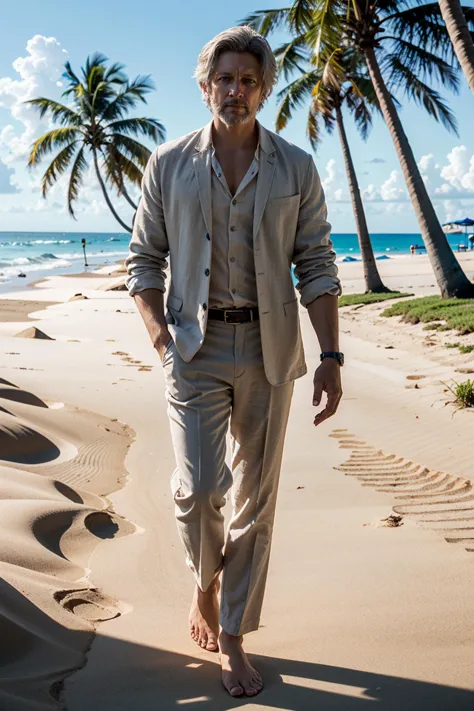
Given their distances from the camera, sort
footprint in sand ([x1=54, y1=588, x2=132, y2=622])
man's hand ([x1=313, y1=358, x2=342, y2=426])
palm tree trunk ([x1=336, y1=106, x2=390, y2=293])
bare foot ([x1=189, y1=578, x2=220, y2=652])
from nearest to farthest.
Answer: man's hand ([x1=313, y1=358, x2=342, y2=426])
bare foot ([x1=189, y1=578, x2=220, y2=652])
footprint in sand ([x1=54, y1=588, x2=132, y2=622])
palm tree trunk ([x1=336, y1=106, x2=390, y2=293])

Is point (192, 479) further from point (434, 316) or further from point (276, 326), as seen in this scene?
point (434, 316)

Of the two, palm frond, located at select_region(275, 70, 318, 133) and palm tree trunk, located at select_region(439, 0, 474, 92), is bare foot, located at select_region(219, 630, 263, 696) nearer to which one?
palm tree trunk, located at select_region(439, 0, 474, 92)

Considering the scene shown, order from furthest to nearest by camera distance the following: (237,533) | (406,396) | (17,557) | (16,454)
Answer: (406,396) → (16,454) → (17,557) → (237,533)

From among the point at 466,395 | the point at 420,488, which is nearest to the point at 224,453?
the point at 420,488

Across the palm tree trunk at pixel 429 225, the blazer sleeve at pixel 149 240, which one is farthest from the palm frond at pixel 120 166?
the blazer sleeve at pixel 149 240

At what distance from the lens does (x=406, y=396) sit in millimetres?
8477

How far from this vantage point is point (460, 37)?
1267 cm

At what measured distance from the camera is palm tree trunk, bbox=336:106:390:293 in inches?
830

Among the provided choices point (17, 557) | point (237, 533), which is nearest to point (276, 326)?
point (237, 533)

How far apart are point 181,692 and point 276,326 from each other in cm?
128

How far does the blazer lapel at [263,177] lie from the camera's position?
2.68m

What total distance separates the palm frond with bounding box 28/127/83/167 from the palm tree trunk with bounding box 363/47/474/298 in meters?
18.5

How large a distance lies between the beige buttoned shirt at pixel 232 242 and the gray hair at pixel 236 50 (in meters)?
0.31

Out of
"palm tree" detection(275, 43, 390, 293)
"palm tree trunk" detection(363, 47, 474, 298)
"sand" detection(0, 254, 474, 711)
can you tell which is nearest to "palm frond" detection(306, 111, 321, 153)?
"palm tree" detection(275, 43, 390, 293)
